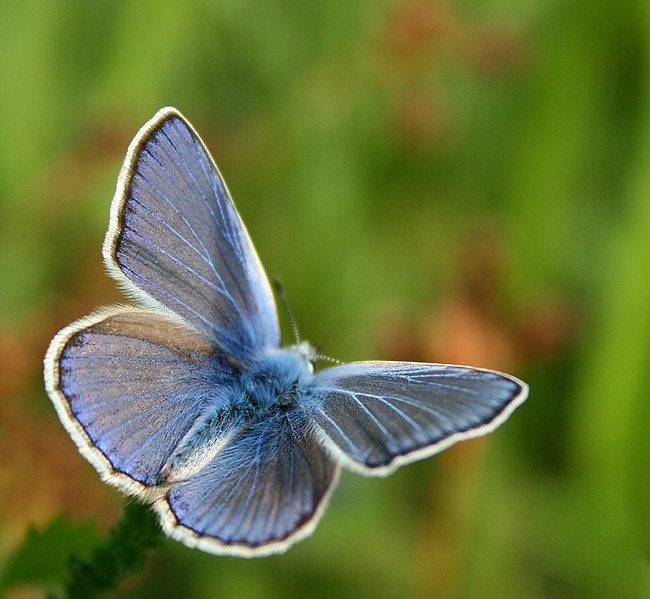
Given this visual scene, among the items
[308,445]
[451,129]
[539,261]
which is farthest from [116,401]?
[451,129]

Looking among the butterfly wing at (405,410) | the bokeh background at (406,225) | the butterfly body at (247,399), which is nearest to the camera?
the butterfly wing at (405,410)

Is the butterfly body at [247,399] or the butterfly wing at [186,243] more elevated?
the butterfly wing at [186,243]

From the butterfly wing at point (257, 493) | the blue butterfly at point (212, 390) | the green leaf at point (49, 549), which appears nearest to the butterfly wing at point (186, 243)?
the blue butterfly at point (212, 390)

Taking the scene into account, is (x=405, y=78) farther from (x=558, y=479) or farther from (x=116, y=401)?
(x=116, y=401)

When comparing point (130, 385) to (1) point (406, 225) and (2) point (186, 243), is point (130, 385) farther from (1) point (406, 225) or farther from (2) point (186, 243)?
(1) point (406, 225)

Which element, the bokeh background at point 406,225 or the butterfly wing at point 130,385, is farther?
the bokeh background at point 406,225

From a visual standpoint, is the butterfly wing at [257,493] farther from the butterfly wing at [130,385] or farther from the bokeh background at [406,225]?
the bokeh background at [406,225]

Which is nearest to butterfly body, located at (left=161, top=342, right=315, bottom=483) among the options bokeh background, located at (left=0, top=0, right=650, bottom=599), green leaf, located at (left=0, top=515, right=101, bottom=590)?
green leaf, located at (left=0, top=515, right=101, bottom=590)

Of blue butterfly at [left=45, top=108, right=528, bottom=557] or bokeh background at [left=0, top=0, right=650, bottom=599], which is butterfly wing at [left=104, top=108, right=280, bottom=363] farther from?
bokeh background at [left=0, top=0, right=650, bottom=599]
